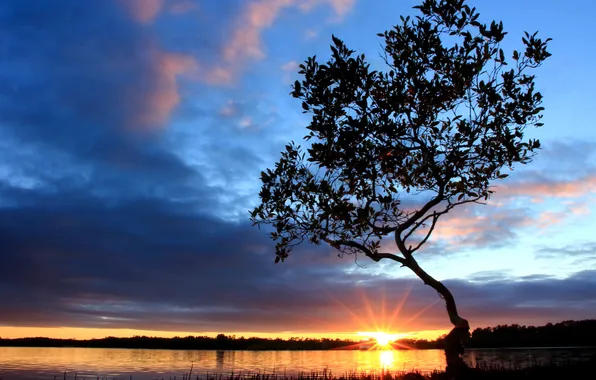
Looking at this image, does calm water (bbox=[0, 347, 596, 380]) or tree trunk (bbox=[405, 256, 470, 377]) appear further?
calm water (bbox=[0, 347, 596, 380])

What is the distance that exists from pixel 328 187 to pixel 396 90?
4.46 meters

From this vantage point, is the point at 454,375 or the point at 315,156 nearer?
the point at 315,156

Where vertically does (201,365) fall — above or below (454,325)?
below

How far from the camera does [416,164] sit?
19.7 meters

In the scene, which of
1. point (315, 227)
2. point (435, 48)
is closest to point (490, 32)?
point (435, 48)

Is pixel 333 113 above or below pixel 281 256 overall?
above

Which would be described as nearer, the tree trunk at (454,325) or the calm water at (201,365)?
the tree trunk at (454,325)

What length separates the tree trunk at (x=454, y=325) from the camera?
19500 millimetres

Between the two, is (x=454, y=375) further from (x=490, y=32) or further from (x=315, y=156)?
(x=490, y=32)

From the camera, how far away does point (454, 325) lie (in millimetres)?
19719

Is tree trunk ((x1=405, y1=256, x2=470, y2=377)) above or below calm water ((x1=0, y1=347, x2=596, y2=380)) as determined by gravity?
above

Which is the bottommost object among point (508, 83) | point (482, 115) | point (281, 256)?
point (281, 256)

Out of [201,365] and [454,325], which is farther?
[201,365]

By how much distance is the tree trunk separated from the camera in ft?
64.0
